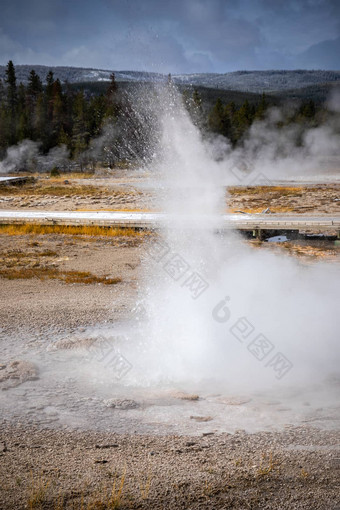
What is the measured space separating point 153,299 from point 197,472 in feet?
17.8

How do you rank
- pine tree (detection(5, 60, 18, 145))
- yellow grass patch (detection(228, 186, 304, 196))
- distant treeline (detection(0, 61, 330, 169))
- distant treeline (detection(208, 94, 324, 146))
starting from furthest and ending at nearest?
pine tree (detection(5, 60, 18, 145)), distant treeline (detection(0, 61, 330, 169)), distant treeline (detection(208, 94, 324, 146)), yellow grass patch (detection(228, 186, 304, 196))

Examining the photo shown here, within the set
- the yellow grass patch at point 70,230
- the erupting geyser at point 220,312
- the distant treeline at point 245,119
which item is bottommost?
the erupting geyser at point 220,312

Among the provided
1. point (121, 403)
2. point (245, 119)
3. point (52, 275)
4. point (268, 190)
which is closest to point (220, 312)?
point (121, 403)

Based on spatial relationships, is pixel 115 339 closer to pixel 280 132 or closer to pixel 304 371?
pixel 304 371

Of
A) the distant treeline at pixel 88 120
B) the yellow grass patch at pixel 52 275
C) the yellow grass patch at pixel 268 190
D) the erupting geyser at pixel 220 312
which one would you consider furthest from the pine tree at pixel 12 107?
the erupting geyser at pixel 220 312

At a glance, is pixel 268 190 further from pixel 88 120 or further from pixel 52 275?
pixel 88 120

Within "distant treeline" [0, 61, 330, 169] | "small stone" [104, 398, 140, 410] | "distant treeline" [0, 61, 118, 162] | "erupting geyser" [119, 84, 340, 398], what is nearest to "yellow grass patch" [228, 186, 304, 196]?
"distant treeline" [0, 61, 330, 169]

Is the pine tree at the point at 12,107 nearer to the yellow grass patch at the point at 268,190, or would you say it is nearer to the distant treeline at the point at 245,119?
the distant treeline at the point at 245,119

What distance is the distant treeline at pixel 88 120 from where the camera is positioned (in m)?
41.8

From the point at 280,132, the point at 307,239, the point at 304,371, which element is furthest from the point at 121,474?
the point at 280,132

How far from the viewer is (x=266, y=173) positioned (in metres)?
35.8

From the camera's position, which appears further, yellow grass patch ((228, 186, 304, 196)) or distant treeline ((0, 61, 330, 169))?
distant treeline ((0, 61, 330, 169))

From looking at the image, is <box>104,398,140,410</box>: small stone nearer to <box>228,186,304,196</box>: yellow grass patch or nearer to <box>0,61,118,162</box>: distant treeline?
<box>228,186,304,196</box>: yellow grass patch

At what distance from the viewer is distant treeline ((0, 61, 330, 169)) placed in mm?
41750
